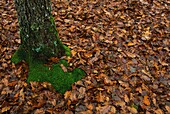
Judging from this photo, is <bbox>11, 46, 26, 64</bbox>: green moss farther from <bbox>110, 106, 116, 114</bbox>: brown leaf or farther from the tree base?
<bbox>110, 106, 116, 114</bbox>: brown leaf

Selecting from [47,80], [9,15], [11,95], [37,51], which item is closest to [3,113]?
[11,95]

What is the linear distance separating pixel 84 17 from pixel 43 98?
214 centimetres

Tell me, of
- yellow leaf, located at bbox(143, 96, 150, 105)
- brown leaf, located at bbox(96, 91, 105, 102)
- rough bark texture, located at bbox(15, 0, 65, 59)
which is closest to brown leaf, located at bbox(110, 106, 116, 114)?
brown leaf, located at bbox(96, 91, 105, 102)

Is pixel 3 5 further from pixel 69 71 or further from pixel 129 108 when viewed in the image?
pixel 129 108

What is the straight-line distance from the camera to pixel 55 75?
2.94 m

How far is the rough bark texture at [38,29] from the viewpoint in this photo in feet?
8.71

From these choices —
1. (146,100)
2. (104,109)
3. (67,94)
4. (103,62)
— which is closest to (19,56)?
(67,94)

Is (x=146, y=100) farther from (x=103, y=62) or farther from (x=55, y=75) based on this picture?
(x=55, y=75)

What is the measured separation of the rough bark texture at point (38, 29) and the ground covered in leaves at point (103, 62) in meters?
0.22

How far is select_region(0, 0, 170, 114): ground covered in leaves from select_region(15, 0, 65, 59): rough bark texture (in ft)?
0.72

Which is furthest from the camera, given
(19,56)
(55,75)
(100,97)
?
(19,56)

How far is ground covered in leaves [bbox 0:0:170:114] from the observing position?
2.74m

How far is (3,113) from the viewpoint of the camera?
→ 8.64 feet

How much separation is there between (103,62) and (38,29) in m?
1.16
